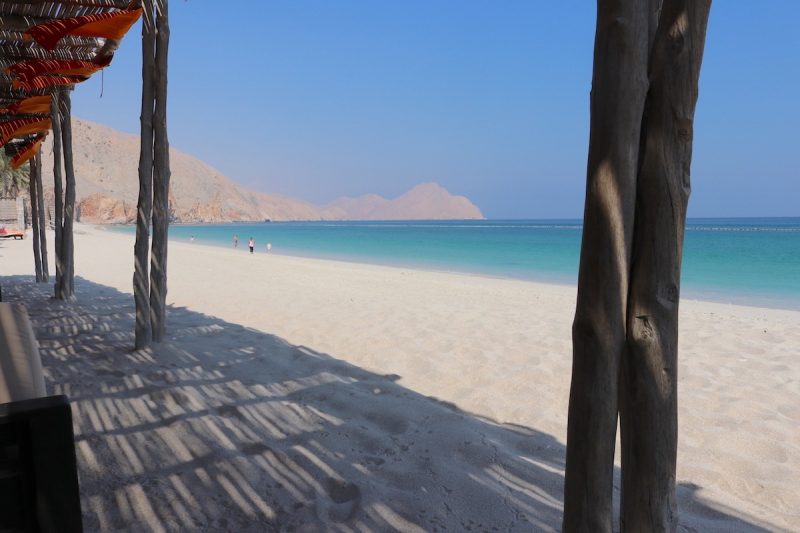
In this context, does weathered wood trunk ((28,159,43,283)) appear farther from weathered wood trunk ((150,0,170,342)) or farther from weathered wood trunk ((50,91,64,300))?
weathered wood trunk ((150,0,170,342))

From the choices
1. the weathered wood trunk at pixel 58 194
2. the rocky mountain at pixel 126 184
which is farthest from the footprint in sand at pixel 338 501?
the rocky mountain at pixel 126 184

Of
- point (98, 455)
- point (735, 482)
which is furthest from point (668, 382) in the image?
point (98, 455)

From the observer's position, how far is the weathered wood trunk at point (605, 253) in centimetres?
103

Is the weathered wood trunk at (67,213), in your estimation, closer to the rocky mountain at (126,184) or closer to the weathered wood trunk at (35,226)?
the weathered wood trunk at (35,226)

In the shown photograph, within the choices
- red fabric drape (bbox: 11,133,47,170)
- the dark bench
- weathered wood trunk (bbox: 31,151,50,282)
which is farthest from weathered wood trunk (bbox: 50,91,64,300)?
the dark bench

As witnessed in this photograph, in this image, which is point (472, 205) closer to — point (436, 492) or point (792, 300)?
point (792, 300)

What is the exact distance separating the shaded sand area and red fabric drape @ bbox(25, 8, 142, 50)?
6.80ft

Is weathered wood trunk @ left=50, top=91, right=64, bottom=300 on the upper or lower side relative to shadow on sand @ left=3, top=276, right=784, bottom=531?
upper

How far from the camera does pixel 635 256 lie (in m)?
1.09

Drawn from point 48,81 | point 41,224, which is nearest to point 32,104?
point 48,81

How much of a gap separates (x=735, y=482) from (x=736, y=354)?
98.4 inches

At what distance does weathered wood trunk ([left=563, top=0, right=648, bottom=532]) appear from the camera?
3.38ft

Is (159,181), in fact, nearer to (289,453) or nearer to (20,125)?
(289,453)

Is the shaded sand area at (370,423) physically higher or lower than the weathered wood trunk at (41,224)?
lower
